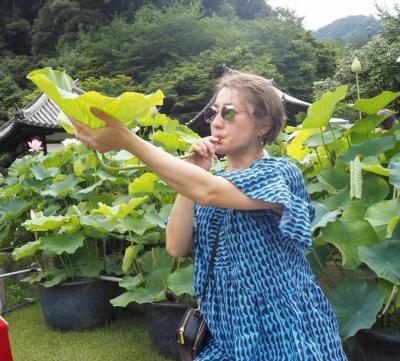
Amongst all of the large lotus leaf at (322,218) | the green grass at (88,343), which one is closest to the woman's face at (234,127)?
the large lotus leaf at (322,218)

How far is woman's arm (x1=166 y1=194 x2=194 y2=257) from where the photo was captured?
1.35 metres

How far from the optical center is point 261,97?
1.27m

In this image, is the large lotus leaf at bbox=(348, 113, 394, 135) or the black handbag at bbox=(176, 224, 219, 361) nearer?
the black handbag at bbox=(176, 224, 219, 361)

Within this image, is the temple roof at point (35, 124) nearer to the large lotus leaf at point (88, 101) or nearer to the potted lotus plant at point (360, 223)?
the potted lotus plant at point (360, 223)

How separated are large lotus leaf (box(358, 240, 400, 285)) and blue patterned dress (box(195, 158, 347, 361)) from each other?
50cm

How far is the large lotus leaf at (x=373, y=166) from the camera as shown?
1.93 metres

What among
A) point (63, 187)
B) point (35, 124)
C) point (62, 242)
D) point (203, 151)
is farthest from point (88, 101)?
point (35, 124)

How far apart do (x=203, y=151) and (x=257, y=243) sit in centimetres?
25

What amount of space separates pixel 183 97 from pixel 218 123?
68.2 ft

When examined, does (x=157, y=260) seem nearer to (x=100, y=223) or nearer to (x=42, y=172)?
(x=100, y=223)

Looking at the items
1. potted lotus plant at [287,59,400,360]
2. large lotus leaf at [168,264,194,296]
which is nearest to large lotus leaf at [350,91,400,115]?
potted lotus plant at [287,59,400,360]

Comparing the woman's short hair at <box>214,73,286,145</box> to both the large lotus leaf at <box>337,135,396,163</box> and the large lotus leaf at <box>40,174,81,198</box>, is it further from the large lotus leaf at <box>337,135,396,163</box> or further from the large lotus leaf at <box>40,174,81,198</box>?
the large lotus leaf at <box>40,174,81,198</box>

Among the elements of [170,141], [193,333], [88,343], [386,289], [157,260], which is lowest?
[88,343]

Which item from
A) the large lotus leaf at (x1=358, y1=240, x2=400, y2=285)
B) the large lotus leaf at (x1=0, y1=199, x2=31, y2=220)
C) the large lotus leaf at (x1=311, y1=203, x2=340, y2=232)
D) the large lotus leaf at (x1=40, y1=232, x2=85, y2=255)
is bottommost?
the large lotus leaf at (x1=0, y1=199, x2=31, y2=220)
